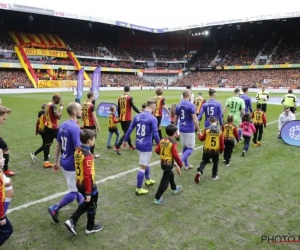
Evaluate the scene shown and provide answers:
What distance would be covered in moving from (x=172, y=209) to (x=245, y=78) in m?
52.3

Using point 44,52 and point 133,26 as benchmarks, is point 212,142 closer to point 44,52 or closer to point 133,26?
point 44,52

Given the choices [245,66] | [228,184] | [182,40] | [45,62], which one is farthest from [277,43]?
[228,184]

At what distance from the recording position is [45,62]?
5038cm

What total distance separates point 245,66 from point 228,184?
54.7m

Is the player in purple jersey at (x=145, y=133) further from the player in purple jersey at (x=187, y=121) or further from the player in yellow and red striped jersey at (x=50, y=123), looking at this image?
the player in yellow and red striped jersey at (x=50, y=123)

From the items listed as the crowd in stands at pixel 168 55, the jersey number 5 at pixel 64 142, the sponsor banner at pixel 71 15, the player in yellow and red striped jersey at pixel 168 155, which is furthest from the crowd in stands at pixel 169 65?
the jersey number 5 at pixel 64 142

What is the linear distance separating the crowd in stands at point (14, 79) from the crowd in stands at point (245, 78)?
3282 centimetres

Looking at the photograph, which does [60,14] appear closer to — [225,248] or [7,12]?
[7,12]

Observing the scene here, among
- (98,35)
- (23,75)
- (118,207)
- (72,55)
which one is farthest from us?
(98,35)

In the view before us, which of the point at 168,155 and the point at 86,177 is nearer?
the point at 86,177

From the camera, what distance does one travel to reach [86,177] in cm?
379

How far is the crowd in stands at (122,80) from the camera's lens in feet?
184

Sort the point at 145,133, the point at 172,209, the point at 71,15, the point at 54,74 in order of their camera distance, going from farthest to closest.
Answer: the point at 54,74 < the point at 71,15 < the point at 145,133 < the point at 172,209

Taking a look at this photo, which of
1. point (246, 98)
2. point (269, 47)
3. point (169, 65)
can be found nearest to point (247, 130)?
point (246, 98)
